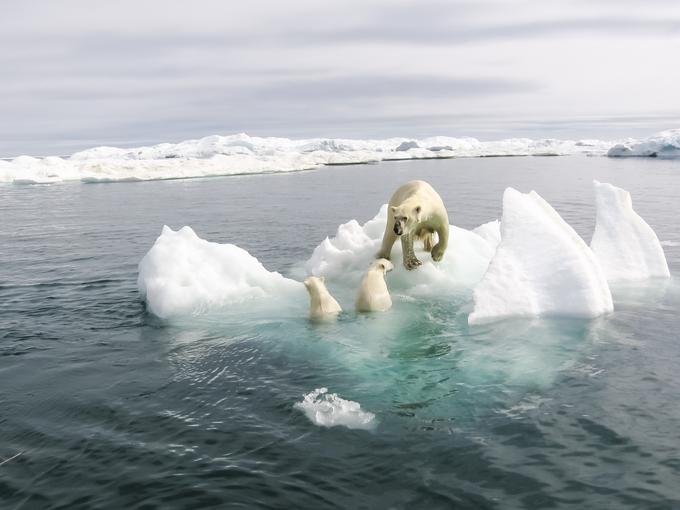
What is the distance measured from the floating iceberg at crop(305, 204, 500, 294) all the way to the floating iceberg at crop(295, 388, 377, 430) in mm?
5939

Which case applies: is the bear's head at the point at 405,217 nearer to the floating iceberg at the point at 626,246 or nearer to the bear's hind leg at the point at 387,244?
the bear's hind leg at the point at 387,244

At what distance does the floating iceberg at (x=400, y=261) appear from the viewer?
13.7m

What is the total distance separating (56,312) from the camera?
12.7 meters

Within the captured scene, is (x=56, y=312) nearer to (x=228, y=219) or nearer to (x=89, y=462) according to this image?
(x=89, y=462)

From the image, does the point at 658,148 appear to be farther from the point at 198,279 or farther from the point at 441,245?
the point at 198,279

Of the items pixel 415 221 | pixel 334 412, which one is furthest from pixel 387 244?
pixel 334 412

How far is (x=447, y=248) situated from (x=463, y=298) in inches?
94.6

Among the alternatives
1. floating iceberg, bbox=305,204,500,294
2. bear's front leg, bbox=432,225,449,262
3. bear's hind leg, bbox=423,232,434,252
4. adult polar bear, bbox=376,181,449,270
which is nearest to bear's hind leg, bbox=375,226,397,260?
adult polar bear, bbox=376,181,449,270

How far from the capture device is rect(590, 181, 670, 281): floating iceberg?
49.0 ft

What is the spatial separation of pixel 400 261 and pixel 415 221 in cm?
198

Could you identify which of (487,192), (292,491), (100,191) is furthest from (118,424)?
(100,191)

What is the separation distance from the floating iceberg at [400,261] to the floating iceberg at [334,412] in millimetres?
5939

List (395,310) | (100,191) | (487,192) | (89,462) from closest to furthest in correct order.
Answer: (89,462) < (395,310) < (487,192) < (100,191)

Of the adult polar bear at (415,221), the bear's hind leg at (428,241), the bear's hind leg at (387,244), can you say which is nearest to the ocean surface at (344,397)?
the adult polar bear at (415,221)
